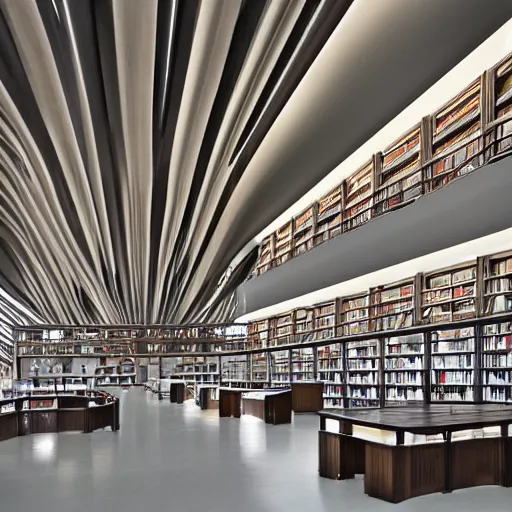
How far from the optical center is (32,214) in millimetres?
9883

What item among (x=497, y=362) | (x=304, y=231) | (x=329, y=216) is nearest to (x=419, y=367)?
(x=497, y=362)

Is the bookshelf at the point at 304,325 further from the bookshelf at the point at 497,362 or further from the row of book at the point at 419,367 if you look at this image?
the bookshelf at the point at 497,362

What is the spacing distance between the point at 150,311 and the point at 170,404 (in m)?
8.07

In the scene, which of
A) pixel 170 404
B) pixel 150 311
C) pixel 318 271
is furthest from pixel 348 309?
pixel 150 311

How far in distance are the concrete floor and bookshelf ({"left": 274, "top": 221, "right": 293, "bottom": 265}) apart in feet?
20.6

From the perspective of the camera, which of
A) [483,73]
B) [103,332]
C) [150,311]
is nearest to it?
[483,73]

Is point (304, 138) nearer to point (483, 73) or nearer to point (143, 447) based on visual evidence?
point (483, 73)

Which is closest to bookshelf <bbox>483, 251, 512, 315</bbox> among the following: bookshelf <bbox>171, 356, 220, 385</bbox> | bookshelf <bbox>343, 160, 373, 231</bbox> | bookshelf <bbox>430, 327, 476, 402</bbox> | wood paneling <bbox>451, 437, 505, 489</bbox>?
bookshelf <bbox>430, 327, 476, 402</bbox>

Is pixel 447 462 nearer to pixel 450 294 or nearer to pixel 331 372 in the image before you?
pixel 450 294

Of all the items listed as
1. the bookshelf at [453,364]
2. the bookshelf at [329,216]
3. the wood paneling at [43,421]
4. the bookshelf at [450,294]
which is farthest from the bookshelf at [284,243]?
the wood paneling at [43,421]

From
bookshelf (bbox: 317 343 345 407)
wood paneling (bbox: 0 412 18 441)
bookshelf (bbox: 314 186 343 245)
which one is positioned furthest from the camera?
bookshelf (bbox: 317 343 345 407)

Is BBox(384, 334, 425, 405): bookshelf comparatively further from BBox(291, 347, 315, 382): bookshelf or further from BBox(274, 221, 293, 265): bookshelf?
BBox(274, 221, 293, 265): bookshelf

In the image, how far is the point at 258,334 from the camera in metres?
17.6

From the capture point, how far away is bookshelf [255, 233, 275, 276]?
15453 mm
